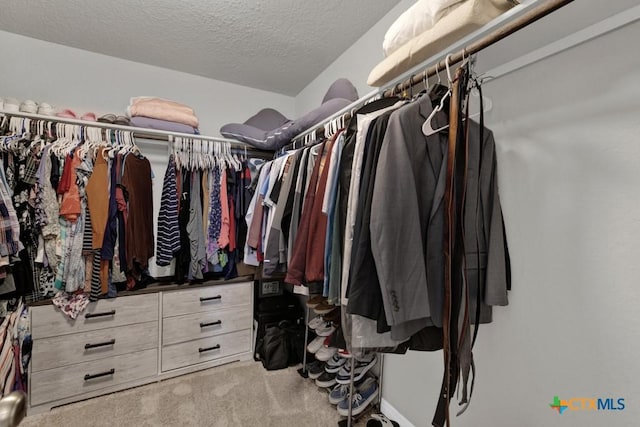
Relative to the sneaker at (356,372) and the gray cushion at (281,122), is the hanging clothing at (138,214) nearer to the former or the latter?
the gray cushion at (281,122)

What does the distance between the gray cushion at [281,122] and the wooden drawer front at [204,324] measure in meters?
1.36

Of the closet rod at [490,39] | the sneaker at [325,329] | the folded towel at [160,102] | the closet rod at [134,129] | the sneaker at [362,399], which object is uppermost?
the folded towel at [160,102]

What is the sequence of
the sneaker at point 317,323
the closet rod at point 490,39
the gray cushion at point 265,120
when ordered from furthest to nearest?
the gray cushion at point 265,120
the sneaker at point 317,323
the closet rod at point 490,39

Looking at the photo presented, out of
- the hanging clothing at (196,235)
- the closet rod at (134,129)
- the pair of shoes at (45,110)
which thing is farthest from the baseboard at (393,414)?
the pair of shoes at (45,110)

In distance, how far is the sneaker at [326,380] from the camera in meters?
1.76

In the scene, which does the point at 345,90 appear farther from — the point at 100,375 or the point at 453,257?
the point at 100,375

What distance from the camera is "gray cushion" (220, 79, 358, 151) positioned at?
1.76 meters

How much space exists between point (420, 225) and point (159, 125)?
6.67 ft

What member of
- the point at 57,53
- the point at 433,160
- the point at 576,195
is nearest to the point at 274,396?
the point at 433,160

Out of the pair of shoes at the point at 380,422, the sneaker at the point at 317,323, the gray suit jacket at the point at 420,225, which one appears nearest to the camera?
the gray suit jacket at the point at 420,225

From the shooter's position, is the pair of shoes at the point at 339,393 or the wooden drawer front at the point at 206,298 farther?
the wooden drawer front at the point at 206,298

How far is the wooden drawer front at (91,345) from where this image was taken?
162 cm

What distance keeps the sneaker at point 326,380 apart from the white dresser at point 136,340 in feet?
2.29

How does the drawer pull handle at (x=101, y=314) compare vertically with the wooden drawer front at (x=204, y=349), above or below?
above
